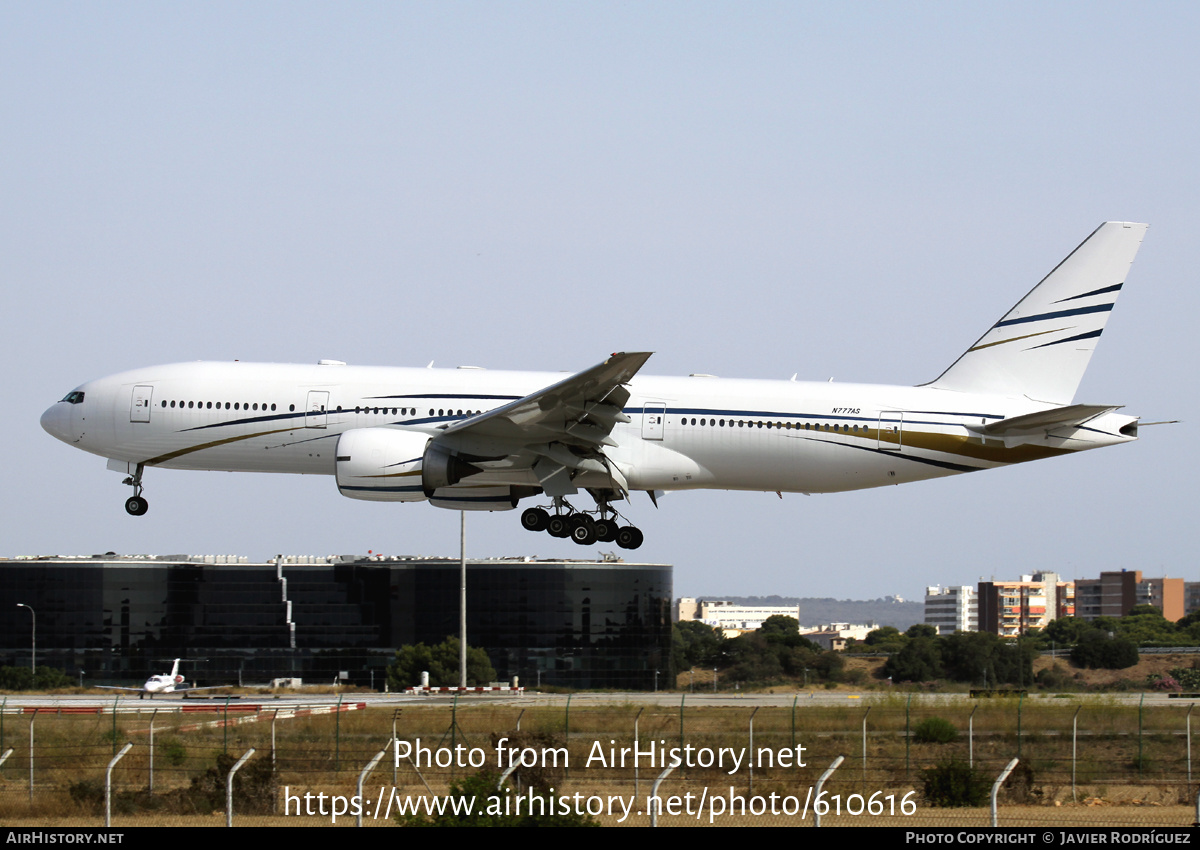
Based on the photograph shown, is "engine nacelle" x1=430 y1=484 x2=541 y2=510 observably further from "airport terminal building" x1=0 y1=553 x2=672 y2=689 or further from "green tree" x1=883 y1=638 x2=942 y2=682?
"airport terminal building" x1=0 y1=553 x2=672 y2=689

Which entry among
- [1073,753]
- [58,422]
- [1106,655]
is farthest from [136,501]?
[1106,655]

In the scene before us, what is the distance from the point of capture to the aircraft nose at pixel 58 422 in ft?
133

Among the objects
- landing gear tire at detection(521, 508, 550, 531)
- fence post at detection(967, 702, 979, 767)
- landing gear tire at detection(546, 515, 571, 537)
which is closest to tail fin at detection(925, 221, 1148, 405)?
fence post at detection(967, 702, 979, 767)

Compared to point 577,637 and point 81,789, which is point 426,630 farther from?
point 81,789

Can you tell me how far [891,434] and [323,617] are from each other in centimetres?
4979

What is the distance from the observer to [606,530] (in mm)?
39562

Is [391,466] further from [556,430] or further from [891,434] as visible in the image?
[891,434]

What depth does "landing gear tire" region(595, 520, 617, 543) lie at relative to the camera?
1555 inches

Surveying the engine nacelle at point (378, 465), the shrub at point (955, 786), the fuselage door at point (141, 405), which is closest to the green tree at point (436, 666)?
the fuselage door at point (141, 405)

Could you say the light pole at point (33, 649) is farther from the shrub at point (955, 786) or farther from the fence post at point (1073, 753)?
the shrub at point (955, 786)

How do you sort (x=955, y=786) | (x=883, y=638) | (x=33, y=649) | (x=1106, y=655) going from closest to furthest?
(x=955, y=786)
(x=1106, y=655)
(x=33, y=649)
(x=883, y=638)

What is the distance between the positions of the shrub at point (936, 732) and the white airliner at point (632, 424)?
8.53 meters

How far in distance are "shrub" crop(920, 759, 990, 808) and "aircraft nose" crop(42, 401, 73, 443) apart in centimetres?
2776
